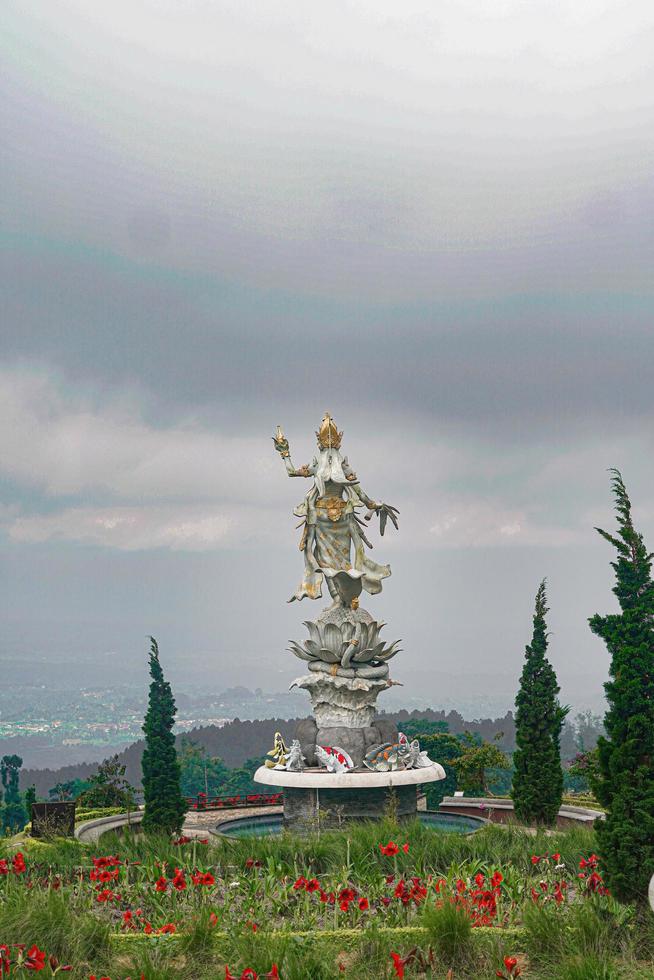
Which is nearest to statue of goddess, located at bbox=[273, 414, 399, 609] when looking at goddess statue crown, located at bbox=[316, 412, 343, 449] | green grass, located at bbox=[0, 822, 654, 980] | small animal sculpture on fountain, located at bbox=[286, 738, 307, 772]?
goddess statue crown, located at bbox=[316, 412, 343, 449]

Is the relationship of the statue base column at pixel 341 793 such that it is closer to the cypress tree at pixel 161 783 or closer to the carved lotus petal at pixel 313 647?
the cypress tree at pixel 161 783

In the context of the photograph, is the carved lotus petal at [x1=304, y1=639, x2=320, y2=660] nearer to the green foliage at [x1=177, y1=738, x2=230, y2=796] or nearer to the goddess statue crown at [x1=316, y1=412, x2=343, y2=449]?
the goddess statue crown at [x1=316, y1=412, x2=343, y2=449]

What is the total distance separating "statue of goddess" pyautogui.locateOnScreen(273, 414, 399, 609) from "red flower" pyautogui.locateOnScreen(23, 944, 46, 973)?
57.8 ft

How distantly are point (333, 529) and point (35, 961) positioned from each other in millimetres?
18371

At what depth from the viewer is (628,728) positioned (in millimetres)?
11570

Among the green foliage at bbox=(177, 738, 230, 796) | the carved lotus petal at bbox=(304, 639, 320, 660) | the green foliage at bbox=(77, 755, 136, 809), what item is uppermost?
the carved lotus petal at bbox=(304, 639, 320, 660)

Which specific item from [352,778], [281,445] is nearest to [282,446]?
[281,445]

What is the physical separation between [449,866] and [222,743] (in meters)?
85.1

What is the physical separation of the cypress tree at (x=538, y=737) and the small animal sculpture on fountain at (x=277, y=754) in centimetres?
581

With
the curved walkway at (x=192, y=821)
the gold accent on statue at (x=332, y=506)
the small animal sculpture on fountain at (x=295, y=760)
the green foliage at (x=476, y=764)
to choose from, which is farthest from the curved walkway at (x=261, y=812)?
the gold accent on statue at (x=332, y=506)

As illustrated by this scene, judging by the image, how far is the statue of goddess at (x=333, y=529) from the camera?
83.4 feet

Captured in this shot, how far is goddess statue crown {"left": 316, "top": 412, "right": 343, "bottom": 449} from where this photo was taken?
25688 millimetres

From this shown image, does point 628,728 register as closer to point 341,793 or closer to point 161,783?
point 341,793

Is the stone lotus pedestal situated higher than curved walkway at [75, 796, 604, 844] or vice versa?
the stone lotus pedestal
